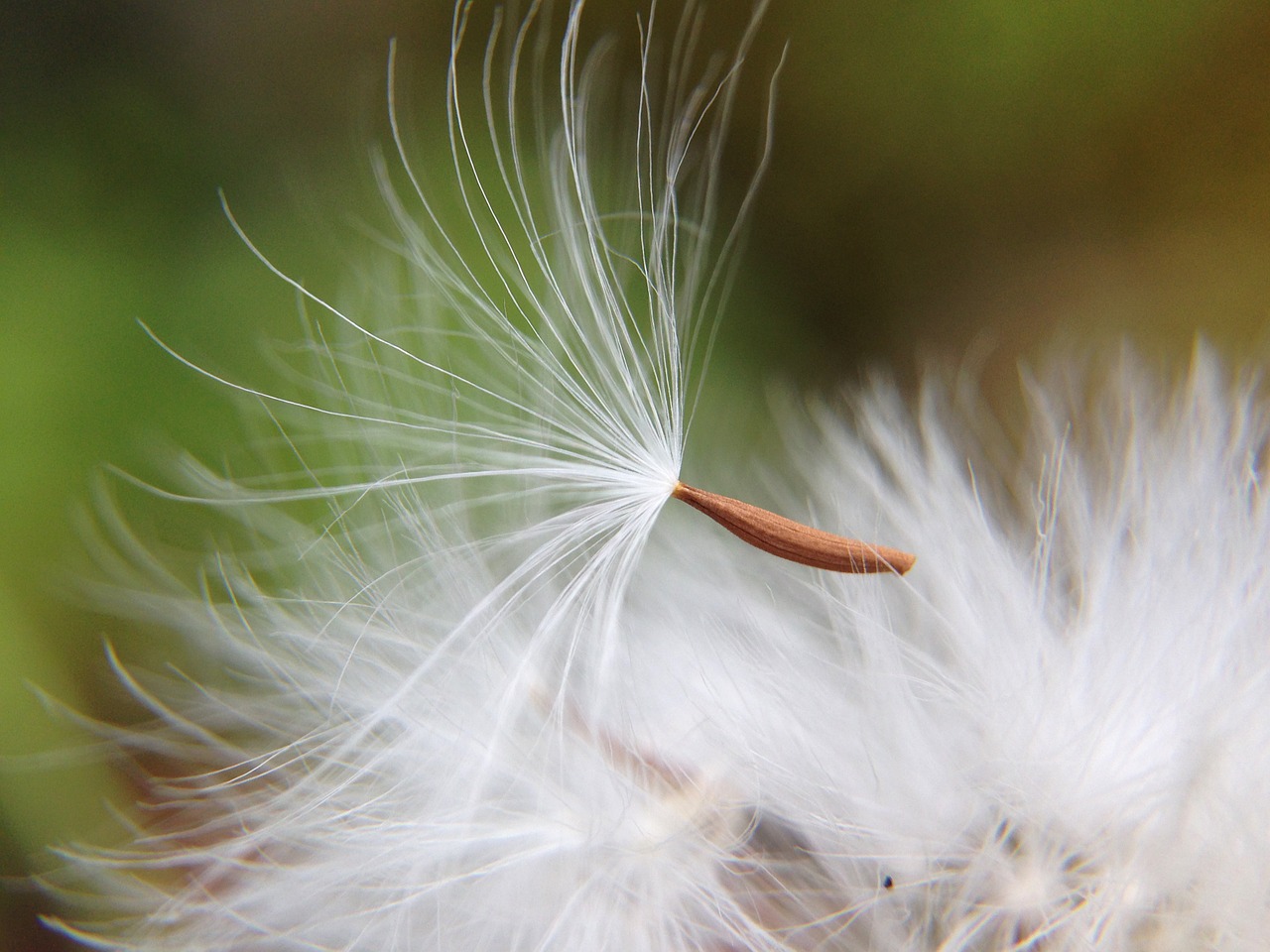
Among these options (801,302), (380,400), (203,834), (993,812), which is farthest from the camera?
(801,302)

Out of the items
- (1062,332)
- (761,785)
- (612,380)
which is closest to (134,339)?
(612,380)

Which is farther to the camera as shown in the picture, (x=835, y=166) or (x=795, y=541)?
(x=835, y=166)

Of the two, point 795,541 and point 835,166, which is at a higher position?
point 835,166

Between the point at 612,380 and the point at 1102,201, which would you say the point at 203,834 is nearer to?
the point at 612,380

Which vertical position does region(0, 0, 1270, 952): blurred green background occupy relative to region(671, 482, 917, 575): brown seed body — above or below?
above
